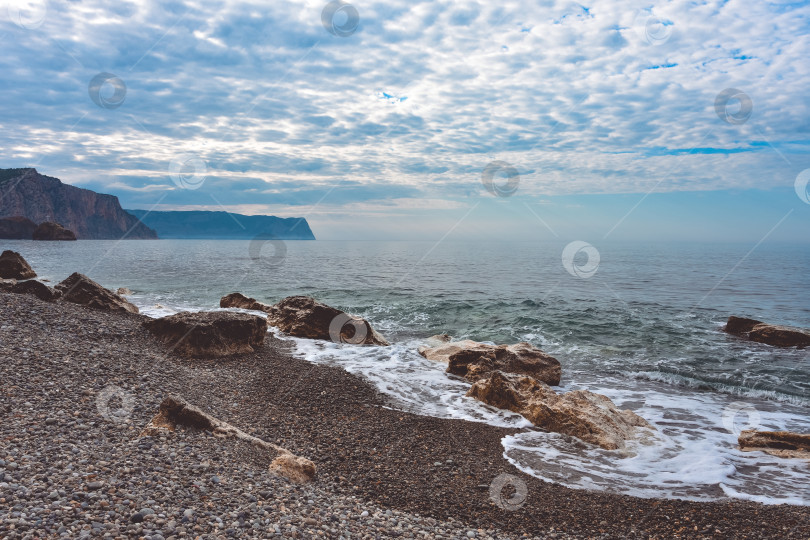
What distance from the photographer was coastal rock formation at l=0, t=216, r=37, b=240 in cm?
13775

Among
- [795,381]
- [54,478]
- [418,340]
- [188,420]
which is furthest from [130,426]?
[795,381]

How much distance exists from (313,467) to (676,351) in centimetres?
1709

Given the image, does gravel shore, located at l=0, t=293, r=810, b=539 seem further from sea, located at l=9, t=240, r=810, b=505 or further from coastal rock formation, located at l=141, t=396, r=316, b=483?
sea, located at l=9, t=240, r=810, b=505

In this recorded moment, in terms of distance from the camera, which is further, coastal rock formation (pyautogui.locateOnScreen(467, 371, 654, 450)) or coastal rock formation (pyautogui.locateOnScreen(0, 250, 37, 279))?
coastal rock formation (pyautogui.locateOnScreen(0, 250, 37, 279))

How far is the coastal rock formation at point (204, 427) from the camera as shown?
6.85 metres

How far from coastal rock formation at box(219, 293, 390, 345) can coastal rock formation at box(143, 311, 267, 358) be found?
404 centimetres

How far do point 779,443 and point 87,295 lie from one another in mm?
22117

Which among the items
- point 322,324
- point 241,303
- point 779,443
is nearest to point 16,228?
point 241,303

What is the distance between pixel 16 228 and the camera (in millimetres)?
139750

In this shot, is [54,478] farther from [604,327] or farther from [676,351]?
[604,327]

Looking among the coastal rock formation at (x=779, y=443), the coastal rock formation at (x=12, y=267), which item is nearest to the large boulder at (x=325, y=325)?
the coastal rock formation at (x=779, y=443)

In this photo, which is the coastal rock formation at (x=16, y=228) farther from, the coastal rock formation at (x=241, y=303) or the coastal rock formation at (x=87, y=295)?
the coastal rock formation at (x=87, y=295)

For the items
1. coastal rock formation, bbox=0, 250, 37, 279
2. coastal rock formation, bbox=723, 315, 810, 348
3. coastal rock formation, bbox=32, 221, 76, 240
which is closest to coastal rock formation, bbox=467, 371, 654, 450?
coastal rock formation, bbox=723, 315, 810, 348

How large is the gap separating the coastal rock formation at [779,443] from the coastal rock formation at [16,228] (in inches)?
7126
